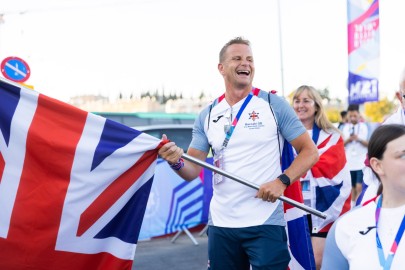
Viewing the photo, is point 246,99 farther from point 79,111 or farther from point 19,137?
point 19,137

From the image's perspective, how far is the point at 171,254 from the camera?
7301 mm

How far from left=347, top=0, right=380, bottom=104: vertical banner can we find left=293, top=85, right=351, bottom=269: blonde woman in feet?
21.6

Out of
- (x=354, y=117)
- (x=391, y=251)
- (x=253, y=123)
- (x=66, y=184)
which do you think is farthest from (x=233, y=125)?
(x=354, y=117)

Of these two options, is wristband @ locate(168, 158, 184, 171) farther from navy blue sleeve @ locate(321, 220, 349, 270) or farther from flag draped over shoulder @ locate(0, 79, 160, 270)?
navy blue sleeve @ locate(321, 220, 349, 270)

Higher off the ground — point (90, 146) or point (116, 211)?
point (90, 146)

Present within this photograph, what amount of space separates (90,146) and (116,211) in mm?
426

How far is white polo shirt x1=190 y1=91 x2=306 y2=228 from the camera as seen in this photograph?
3486 mm

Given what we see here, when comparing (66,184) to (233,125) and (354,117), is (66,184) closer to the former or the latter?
(233,125)

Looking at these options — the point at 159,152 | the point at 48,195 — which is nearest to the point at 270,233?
the point at 159,152

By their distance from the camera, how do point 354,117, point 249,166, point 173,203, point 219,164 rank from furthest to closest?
point 354,117 < point 173,203 < point 219,164 < point 249,166

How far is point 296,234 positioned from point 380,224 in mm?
1601

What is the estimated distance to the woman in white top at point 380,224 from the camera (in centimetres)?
210

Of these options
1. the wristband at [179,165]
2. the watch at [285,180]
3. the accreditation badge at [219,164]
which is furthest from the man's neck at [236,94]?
the watch at [285,180]

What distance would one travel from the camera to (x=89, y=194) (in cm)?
345
